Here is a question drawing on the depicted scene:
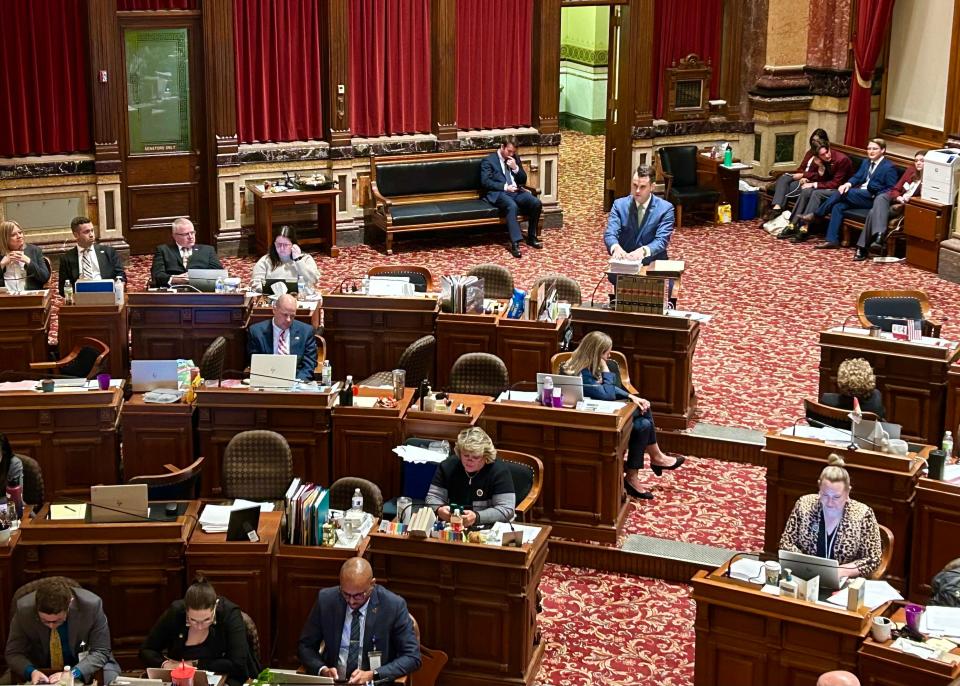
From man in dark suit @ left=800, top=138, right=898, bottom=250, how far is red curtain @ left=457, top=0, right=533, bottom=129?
3842 mm

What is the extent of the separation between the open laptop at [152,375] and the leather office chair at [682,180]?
912cm

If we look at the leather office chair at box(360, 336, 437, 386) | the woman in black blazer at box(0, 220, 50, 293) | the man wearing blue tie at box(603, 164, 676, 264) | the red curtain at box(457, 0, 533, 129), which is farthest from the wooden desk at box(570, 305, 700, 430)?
the red curtain at box(457, 0, 533, 129)

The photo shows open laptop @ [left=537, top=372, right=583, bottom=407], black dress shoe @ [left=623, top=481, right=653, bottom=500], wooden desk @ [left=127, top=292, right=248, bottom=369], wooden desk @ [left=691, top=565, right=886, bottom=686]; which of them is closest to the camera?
wooden desk @ [left=691, top=565, right=886, bottom=686]

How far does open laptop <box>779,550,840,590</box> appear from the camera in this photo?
22.6 feet

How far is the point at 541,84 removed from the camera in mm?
16781

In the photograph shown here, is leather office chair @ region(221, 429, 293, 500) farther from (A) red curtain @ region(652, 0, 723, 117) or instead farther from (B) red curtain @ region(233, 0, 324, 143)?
(A) red curtain @ region(652, 0, 723, 117)

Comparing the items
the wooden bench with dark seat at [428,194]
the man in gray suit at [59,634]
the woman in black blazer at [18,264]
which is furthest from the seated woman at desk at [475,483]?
the wooden bench with dark seat at [428,194]

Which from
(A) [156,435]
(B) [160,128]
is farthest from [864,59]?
(A) [156,435]

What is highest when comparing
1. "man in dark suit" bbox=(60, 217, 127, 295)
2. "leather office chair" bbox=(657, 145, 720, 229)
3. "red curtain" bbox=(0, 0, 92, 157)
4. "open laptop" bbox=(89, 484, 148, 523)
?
"red curtain" bbox=(0, 0, 92, 157)

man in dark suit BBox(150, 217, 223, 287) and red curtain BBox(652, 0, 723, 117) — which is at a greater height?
red curtain BBox(652, 0, 723, 117)

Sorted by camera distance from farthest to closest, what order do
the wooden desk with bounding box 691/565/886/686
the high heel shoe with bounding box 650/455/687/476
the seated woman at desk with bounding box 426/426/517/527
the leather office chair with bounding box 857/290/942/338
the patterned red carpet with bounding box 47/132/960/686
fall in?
1. the leather office chair with bounding box 857/290/942/338
2. the high heel shoe with bounding box 650/455/687/476
3. the patterned red carpet with bounding box 47/132/960/686
4. the seated woman at desk with bounding box 426/426/517/527
5. the wooden desk with bounding box 691/565/886/686

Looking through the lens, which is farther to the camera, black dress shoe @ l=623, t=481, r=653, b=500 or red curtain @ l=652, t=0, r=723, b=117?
red curtain @ l=652, t=0, r=723, b=117

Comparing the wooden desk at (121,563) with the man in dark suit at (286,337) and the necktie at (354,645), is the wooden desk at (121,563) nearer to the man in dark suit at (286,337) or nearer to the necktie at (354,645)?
the necktie at (354,645)

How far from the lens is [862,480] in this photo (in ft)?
27.0
